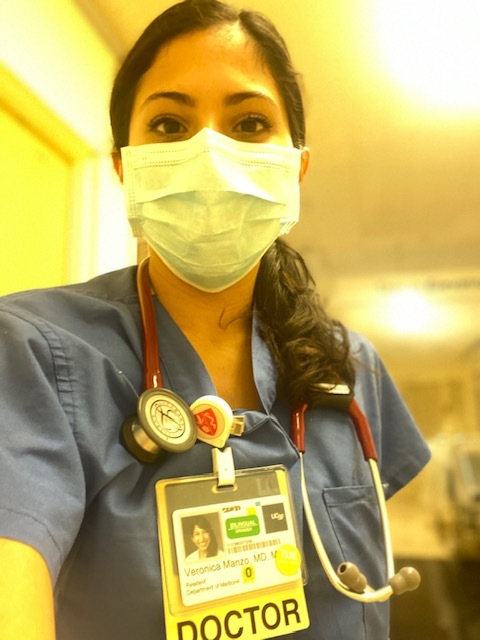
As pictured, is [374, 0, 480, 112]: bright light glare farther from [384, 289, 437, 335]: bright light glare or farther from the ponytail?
[384, 289, 437, 335]: bright light glare

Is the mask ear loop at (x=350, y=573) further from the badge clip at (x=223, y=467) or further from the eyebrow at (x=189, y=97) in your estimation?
the eyebrow at (x=189, y=97)

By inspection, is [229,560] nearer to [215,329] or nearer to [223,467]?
[223,467]

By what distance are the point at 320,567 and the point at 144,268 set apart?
46cm

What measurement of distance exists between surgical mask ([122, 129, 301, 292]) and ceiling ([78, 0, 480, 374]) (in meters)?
0.37

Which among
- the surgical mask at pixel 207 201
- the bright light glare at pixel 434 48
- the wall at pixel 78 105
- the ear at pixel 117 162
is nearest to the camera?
the surgical mask at pixel 207 201

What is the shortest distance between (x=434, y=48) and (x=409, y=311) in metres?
1.74

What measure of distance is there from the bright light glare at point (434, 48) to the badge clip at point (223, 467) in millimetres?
1262

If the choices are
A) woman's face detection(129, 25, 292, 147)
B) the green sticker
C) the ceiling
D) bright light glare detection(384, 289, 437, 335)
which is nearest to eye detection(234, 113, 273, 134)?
woman's face detection(129, 25, 292, 147)

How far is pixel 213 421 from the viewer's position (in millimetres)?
578

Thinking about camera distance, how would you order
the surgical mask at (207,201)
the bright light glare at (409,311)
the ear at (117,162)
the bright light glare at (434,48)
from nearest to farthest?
the surgical mask at (207,201) < the ear at (117,162) < the bright light glare at (434,48) < the bright light glare at (409,311)

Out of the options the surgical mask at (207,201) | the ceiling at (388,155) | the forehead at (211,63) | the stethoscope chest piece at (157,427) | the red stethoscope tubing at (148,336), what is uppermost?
the ceiling at (388,155)

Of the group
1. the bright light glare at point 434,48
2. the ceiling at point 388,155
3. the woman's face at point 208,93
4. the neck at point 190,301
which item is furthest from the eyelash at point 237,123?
the bright light glare at point 434,48

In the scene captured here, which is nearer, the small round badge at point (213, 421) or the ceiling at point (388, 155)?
the small round badge at point (213, 421)

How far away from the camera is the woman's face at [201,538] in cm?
54
